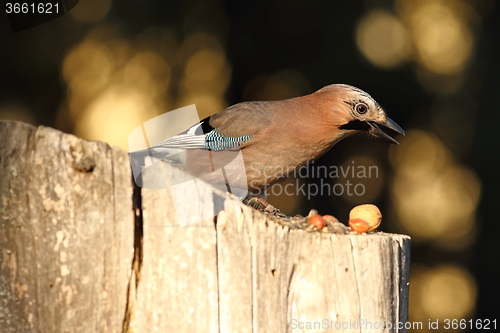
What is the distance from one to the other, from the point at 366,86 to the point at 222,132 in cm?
201

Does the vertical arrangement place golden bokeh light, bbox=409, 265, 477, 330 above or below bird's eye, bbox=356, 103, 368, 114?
below

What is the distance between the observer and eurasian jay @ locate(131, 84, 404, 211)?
3365 millimetres

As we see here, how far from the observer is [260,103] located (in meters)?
3.71

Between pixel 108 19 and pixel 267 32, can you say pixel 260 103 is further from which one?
pixel 108 19

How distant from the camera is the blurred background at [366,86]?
502cm

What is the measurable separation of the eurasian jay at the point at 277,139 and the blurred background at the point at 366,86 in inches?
59.8

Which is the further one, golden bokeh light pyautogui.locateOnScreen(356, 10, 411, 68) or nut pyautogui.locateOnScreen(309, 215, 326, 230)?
golden bokeh light pyautogui.locateOnScreen(356, 10, 411, 68)

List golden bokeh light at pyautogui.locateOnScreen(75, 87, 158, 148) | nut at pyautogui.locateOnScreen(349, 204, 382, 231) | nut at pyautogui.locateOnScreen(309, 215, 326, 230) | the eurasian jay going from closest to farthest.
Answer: nut at pyautogui.locateOnScreen(309, 215, 326, 230), nut at pyautogui.locateOnScreen(349, 204, 382, 231), the eurasian jay, golden bokeh light at pyautogui.locateOnScreen(75, 87, 158, 148)

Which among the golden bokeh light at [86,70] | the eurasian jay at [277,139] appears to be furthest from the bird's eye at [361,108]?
the golden bokeh light at [86,70]

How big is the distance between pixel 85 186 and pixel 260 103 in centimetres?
227

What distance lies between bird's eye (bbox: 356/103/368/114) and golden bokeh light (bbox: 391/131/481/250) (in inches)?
71.5

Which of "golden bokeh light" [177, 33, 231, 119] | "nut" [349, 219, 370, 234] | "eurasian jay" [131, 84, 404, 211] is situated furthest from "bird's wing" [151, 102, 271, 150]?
"golden bokeh light" [177, 33, 231, 119]

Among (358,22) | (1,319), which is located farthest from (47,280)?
(358,22)

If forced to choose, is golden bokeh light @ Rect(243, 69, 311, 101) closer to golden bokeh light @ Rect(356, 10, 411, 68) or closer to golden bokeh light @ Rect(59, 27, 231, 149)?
golden bokeh light @ Rect(59, 27, 231, 149)
